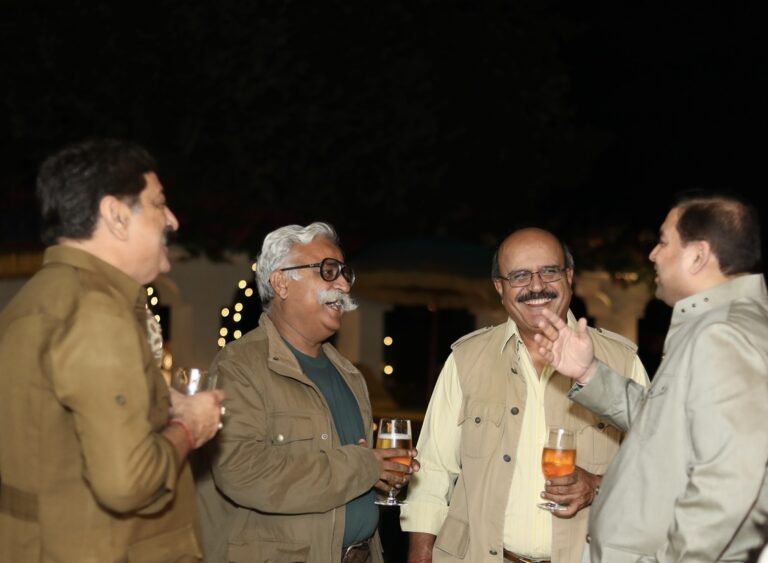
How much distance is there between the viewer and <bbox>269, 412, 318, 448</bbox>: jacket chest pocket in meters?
4.47

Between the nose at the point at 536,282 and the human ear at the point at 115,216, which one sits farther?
the nose at the point at 536,282

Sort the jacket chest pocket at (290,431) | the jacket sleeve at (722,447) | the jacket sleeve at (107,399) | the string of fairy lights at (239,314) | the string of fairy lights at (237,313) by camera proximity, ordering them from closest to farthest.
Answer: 1. the jacket sleeve at (107,399)
2. the jacket sleeve at (722,447)
3. the jacket chest pocket at (290,431)
4. the string of fairy lights at (237,313)
5. the string of fairy lights at (239,314)

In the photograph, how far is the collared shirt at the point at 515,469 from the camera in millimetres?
4512

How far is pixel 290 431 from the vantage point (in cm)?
447

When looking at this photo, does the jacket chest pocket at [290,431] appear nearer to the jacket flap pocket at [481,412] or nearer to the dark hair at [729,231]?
the jacket flap pocket at [481,412]

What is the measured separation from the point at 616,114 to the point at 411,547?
2168 cm

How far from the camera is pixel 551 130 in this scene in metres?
22.4

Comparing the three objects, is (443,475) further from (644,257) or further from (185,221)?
(644,257)

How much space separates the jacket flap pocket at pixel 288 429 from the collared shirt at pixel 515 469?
0.65m

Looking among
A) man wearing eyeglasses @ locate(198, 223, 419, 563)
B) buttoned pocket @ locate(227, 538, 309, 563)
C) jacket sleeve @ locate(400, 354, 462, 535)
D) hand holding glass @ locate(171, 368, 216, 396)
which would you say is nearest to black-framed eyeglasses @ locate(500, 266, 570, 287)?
jacket sleeve @ locate(400, 354, 462, 535)

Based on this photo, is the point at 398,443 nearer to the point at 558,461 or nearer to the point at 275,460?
the point at 275,460

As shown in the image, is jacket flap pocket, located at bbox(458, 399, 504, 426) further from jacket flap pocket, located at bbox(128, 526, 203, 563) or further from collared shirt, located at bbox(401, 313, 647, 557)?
jacket flap pocket, located at bbox(128, 526, 203, 563)

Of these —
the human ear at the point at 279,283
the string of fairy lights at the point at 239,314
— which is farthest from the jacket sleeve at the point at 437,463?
the string of fairy lights at the point at 239,314

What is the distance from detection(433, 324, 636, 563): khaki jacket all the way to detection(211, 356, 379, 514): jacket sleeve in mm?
462
